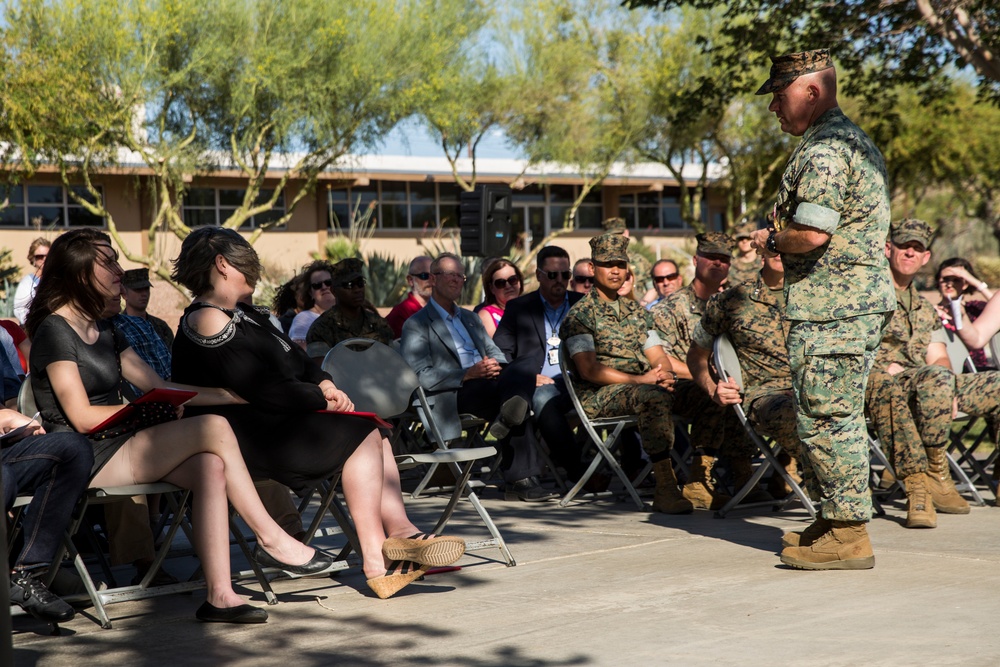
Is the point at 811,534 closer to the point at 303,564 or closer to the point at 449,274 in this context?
the point at 303,564

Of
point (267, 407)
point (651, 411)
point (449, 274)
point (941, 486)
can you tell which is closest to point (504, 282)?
point (449, 274)

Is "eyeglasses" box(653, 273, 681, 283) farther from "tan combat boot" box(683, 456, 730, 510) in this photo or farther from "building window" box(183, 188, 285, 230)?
"building window" box(183, 188, 285, 230)

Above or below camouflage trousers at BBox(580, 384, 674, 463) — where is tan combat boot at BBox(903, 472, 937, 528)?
below

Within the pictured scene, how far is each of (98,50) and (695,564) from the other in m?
22.1

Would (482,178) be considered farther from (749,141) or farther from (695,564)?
(695,564)

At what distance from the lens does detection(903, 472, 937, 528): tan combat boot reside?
20.2 ft

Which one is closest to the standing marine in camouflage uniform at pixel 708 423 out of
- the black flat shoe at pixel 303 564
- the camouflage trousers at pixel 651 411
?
the camouflage trousers at pixel 651 411

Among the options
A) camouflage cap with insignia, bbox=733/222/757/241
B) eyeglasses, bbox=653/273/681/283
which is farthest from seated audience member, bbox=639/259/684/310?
camouflage cap with insignia, bbox=733/222/757/241

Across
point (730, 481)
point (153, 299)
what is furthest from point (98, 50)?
point (730, 481)

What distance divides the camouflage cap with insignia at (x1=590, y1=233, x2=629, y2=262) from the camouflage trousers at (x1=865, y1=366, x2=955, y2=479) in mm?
1685

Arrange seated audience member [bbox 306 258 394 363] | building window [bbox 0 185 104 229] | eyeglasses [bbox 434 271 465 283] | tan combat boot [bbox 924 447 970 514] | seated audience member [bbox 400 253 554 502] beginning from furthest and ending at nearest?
building window [bbox 0 185 104 229], seated audience member [bbox 306 258 394 363], eyeglasses [bbox 434 271 465 283], seated audience member [bbox 400 253 554 502], tan combat boot [bbox 924 447 970 514]

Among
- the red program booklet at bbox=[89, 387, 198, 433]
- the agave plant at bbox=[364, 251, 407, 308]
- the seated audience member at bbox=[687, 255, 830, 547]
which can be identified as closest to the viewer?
the red program booklet at bbox=[89, 387, 198, 433]

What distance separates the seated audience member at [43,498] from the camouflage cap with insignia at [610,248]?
3793 millimetres

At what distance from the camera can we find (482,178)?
132ft
